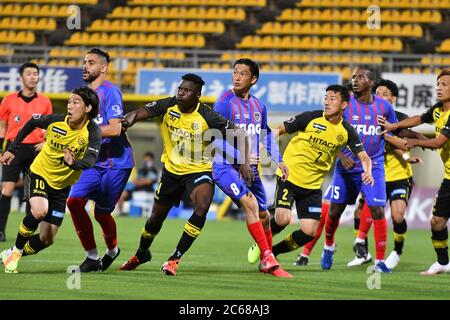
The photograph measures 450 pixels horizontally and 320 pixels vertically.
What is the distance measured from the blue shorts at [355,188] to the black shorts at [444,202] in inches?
26.2

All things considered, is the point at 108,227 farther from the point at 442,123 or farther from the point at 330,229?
the point at 442,123

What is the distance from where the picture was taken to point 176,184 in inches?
404

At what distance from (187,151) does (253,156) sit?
0.88 metres

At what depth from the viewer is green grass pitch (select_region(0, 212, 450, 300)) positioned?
839cm

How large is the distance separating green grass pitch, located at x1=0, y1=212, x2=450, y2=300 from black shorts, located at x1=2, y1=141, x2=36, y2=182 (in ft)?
2.89

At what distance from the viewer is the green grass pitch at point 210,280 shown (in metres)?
8.39

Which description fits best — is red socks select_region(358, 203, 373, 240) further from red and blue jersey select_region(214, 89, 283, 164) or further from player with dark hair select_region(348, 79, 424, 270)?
red and blue jersey select_region(214, 89, 283, 164)

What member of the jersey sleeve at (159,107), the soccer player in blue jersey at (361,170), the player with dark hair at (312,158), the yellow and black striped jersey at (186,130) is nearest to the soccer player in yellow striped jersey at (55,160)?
the jersey sleeve at (159,107)

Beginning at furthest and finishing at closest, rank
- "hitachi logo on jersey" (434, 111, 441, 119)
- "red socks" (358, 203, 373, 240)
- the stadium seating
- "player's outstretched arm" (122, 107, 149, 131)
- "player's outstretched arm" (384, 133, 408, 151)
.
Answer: the stadium seating → "red socks" (358, 203, 373, 240) → "player's outstretched arm" (384, 133, 408, 151) → "hitachi logo on jersey" (434, 111, 441, 119) → "player's outstretched arm" (122, 107, 149, 131)

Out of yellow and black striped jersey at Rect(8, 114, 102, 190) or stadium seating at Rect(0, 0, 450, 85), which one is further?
stadium seating at Rect(0, 0, 450, 85)

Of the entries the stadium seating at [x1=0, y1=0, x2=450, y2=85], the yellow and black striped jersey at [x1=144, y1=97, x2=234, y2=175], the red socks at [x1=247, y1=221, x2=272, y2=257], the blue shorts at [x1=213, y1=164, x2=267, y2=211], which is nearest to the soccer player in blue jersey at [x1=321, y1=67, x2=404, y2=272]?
the red socks at [x1=247, y1=221, x2=272, y2=257]

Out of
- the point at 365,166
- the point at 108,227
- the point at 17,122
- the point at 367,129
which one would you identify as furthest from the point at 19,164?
the point at 365,166
